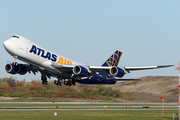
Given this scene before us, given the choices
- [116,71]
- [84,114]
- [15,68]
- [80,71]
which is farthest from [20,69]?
[116,71]

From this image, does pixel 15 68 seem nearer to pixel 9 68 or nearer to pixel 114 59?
pixel 9 68

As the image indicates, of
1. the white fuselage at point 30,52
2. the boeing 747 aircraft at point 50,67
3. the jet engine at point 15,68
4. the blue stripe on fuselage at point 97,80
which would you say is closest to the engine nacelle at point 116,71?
the boeing 747 aircraft at point 50,67

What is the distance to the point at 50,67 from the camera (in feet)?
160

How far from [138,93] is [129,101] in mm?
3753

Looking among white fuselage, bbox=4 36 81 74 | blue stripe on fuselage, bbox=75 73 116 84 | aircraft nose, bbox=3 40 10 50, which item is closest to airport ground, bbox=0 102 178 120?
blue stripe on fuselage, bbox=75 73 116 84

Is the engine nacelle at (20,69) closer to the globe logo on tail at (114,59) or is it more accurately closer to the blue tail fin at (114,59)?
the blue tail fin at (114,59)

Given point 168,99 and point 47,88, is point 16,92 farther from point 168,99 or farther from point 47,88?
point 168,99

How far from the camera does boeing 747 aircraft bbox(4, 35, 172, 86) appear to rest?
4484cm

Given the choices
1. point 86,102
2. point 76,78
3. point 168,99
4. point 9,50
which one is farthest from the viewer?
point 168,99

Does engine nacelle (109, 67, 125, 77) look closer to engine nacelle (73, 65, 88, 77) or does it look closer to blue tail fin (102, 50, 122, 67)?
engine nacelle (73, 65, 88, 77)

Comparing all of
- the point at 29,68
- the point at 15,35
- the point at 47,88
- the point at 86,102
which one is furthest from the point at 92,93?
the point at 15,35

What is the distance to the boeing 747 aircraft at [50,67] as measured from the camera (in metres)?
44.8

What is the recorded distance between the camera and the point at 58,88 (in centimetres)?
6438

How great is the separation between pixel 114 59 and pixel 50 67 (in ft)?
59.8
